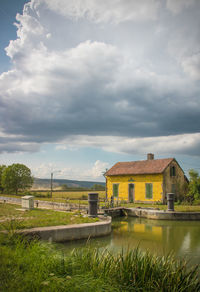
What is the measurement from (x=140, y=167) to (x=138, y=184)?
188 centimetres

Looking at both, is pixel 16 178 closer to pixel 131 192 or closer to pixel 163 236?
pixel 131 192

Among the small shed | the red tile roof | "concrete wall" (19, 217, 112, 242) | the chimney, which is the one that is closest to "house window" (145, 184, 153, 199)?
the red tile roof

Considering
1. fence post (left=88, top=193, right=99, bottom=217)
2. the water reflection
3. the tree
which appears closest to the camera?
the water reflection

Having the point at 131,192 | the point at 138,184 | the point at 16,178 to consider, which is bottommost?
the point at 131,192

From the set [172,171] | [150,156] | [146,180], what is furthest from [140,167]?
[172,171]

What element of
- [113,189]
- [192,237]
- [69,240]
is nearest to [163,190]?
[113,189]

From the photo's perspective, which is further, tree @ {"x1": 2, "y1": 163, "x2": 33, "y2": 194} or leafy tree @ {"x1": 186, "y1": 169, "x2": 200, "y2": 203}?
tree @ {"x1": 2, "y1": 163, "x2": 33, "y2": 194}

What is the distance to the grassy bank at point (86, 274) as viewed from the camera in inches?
165

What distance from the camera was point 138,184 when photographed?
26.6 metres

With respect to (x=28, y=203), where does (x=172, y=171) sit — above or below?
above

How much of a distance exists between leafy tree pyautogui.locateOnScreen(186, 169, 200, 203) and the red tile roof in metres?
2.90

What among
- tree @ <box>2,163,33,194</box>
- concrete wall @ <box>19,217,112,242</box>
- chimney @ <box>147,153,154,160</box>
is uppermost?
chimney @ <box>147,153,154,160</box>

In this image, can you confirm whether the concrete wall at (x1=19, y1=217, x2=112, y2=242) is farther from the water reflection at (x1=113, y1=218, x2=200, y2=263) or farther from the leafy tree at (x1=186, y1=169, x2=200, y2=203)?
the leafy tree at (x1=186, y1=169, x2=200, y2=203)

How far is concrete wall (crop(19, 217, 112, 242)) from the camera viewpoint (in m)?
9.98
